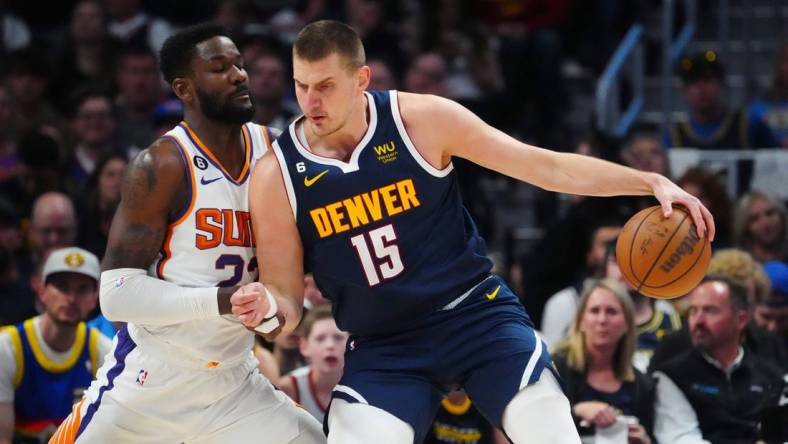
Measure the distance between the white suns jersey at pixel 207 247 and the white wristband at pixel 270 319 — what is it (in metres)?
0.41

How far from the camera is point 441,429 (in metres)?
7.07

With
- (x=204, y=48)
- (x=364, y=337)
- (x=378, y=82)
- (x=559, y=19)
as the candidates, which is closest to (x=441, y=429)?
(x=364, y=337)

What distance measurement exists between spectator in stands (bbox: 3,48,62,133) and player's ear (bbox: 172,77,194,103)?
581cm

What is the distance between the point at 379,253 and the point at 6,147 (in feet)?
19.6

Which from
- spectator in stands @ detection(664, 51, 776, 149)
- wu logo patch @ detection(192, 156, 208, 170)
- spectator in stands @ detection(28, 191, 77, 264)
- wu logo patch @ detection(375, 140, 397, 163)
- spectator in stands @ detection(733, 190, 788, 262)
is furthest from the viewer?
spectator in stands @ detection(664, 51, 776, 149)

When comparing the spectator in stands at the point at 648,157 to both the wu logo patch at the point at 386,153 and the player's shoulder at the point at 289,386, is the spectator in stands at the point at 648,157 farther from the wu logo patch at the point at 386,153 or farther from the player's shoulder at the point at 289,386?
the wu logo patch at the point at 386,153

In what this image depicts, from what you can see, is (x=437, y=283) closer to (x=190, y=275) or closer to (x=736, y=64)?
(x=190, y=275)

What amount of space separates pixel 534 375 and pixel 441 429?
7.57 feet

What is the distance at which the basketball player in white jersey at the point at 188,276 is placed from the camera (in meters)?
4.96

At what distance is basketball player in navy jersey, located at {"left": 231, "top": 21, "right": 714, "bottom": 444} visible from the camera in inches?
191

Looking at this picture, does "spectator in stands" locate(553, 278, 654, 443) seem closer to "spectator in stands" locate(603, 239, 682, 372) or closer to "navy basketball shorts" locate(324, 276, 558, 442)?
"spectator in stands" locate(603, 239, 682, 372)

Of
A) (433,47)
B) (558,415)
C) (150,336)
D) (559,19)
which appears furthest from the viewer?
(559,19)

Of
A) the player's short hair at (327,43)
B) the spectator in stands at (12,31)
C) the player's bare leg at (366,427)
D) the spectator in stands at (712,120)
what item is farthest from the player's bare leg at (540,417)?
the spectator in stands at (12,31)

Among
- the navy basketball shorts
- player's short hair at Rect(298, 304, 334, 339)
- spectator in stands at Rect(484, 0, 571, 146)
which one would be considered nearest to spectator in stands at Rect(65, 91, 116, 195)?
player's short hair at Rect(298, 304, 334, 339)
